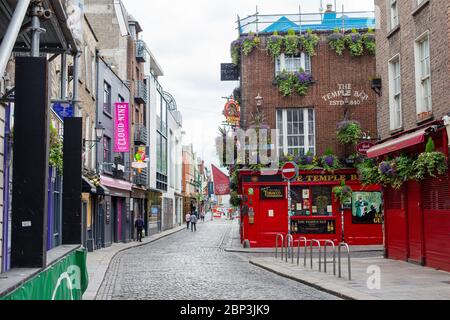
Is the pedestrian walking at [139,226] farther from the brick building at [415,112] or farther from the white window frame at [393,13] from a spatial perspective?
the white window frame at [393,13]

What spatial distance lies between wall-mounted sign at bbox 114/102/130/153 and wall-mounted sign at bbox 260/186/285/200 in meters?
7.87

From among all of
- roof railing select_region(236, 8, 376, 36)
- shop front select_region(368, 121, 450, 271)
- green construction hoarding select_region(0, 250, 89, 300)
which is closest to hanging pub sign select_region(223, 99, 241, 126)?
roof railing select_region(236, 8, 376, 36)

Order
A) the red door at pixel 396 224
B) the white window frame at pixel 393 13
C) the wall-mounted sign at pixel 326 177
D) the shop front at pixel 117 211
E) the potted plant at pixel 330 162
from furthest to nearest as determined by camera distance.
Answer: the shop front at pixel 117 211 → the wall-mounted sign at pixel 326 177 → the potted plant at pixel 330 162 → the white window frame at pixel 393 13 → the red door at pixel 396 224

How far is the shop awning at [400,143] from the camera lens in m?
14.3

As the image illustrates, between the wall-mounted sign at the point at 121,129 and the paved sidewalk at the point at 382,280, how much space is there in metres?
14.5

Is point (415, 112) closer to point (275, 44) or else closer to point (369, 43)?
point (369, 43)

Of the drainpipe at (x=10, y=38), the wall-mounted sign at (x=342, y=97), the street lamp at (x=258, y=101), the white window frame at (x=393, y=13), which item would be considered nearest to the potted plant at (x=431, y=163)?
the white window frame at (x=393, y=13)

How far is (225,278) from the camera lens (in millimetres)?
14141

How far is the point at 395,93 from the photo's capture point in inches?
712

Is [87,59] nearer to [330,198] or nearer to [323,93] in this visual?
[323,93]

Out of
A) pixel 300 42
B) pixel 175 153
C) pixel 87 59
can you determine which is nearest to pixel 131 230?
pixel 87 59

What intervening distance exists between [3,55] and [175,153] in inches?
2314

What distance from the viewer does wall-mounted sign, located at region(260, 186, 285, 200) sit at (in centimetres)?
2627

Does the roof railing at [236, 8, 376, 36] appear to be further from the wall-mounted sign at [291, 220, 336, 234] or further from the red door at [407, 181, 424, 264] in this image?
the red door at [407, 181, 424, 264]
